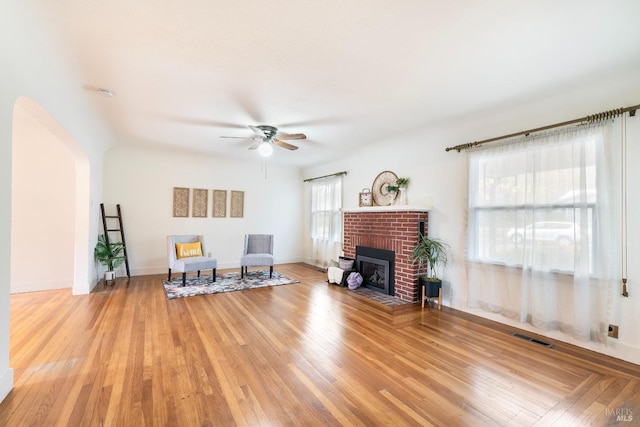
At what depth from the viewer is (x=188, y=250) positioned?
17.2ft

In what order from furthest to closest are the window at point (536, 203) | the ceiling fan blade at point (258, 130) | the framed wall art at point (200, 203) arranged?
the framed wall art at point (200, 203), the ceiling fan blade at point (258, 130), the window at point (536, 203)

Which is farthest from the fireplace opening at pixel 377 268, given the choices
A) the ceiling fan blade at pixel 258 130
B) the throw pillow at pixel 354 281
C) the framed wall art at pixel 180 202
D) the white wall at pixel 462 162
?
the framed wall art at pixel 180 202

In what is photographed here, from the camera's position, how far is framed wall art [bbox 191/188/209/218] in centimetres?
634

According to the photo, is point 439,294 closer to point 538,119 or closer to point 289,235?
point 538,119

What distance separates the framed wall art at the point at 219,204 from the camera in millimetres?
6555

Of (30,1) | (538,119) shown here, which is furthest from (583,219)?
(30,1)

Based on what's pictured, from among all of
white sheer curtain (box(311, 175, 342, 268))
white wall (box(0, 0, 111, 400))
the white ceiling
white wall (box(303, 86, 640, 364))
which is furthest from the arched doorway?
white wall (box(303, 86, 640, 364))

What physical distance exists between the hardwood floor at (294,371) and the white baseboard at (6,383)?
0.05 meters

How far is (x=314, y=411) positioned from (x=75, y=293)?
444 cm

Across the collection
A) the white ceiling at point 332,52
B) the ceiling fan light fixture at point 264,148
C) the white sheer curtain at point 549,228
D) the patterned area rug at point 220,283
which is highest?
the white ceiling at point 332,52

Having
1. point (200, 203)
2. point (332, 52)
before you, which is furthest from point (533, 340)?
point (200, 203)

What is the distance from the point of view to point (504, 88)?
2908 millimetres

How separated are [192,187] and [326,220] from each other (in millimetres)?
3152

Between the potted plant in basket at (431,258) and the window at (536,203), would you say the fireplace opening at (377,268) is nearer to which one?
the potted plant in basket at (431,258)
